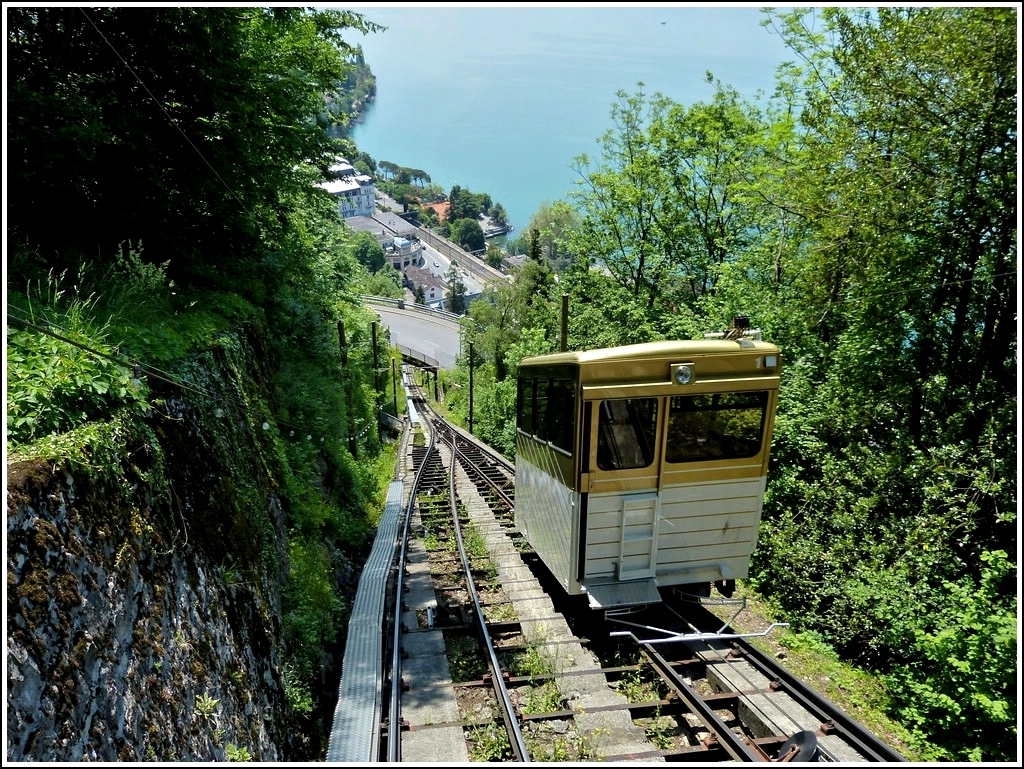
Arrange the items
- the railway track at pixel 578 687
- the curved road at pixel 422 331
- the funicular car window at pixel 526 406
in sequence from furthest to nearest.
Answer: the curved road at pixel 422 331 < the funicular car window at pixel 526 406 < the railway track at pixel 578 687

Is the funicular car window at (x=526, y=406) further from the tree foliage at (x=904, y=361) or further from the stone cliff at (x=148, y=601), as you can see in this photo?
the tree foliage at (x=904, y=361)

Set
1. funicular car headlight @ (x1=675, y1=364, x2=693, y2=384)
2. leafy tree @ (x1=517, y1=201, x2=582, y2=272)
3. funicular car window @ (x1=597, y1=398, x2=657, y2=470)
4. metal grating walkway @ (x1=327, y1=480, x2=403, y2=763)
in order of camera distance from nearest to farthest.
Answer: metal grating walkway @ (x1=327, y1=480, x2=403, y2=763) < funicular car headlight @ (x1=675, y1=364, x2=693, y2=384) < funicular car window @ (x1=597, y1=398, x2=657, y2=470) < leafy tree @ (x1=517, y1=201, x2=582, y2=272)

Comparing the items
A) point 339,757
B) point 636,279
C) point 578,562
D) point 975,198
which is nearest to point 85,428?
point 339,757

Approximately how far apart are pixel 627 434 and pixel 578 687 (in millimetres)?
2676

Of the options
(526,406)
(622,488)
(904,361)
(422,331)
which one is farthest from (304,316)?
(422,331)

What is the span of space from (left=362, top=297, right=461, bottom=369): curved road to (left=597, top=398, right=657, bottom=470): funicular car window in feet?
229

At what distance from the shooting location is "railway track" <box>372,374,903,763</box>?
5055 mm

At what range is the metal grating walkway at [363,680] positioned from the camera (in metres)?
4.94

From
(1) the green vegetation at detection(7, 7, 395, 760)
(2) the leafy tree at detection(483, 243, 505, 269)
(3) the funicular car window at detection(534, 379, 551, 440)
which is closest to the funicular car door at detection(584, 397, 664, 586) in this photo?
(3) the funicular car window at detection(534, 379, 551, 440)

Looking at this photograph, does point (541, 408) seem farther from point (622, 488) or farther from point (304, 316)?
point (304, 316)

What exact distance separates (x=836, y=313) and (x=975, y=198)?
3.46 metres

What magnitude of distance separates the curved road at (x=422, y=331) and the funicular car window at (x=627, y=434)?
69.8 metres

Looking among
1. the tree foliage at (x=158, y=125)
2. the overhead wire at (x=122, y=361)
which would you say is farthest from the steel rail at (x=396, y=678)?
the tree foliage at (x=158, y=125)

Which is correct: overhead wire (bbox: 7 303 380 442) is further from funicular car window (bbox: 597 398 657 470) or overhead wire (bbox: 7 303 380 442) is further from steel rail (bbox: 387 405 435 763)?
funicular car window (bbox: 597 398 657 470)
